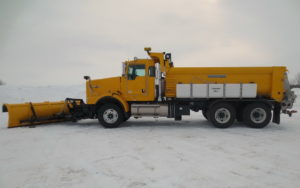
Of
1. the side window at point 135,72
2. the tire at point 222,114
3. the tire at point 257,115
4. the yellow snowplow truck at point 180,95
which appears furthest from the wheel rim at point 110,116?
the tire at point 257,115

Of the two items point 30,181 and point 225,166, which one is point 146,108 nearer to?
point 225,166

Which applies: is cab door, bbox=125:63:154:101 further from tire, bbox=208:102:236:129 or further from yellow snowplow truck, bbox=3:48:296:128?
tire, bbox=208:102:236:129

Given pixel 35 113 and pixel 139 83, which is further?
pixel 35 113

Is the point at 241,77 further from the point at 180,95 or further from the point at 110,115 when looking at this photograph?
the point at 110,115

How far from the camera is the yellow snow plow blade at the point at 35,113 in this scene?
306 inches

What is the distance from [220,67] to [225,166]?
16.2 ft

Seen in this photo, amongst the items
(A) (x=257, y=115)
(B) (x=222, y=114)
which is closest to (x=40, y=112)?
(B) (x=222, y=114)

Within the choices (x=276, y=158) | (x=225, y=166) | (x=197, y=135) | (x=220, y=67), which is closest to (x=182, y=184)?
(x=225, y=166)

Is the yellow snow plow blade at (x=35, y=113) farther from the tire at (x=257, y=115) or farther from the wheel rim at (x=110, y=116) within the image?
the tire at (x=257, y=115)

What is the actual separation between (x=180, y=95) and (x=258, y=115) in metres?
3.37

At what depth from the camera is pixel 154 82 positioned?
25.5ft

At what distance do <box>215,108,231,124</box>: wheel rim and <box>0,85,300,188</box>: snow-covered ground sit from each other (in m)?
0.67

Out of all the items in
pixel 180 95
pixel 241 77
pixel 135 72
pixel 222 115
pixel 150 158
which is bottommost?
pixel 150 158

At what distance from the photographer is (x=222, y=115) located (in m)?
7.56
